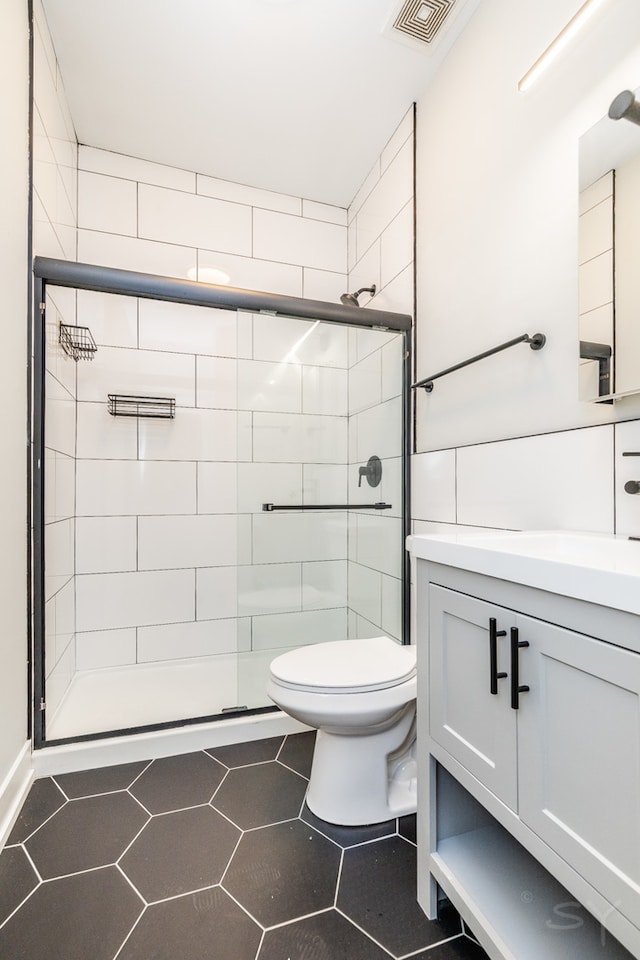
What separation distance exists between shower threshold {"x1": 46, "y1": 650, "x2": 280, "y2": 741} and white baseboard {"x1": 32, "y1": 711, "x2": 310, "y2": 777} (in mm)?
52

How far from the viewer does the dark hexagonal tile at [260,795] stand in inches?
53.6

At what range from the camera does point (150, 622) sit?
233cm

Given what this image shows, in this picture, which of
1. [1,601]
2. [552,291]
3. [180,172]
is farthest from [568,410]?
[180,172]

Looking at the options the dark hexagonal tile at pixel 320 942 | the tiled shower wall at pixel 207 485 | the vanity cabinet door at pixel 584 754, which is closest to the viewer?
the vanity cabinet door at pixel 584 754

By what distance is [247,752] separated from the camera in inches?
67.1

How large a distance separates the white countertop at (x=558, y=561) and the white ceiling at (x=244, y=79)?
5.93 ft

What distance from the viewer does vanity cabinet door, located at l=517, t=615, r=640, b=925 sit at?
0.59m

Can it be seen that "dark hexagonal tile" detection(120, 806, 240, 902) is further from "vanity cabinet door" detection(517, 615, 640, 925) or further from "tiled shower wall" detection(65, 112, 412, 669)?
"vanity cabinet door" detection(517, 615, 640, 925)

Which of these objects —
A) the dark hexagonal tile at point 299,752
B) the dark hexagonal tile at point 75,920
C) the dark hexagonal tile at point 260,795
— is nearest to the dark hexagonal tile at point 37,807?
the dark hexagonal tile at point 75,920

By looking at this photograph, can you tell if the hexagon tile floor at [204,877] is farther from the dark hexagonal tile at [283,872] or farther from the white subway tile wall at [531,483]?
the white subway tile wall at [531,483]

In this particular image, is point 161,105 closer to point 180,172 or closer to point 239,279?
point 180,172

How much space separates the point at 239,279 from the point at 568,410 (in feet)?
6.24

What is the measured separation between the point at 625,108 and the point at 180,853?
7.05ft

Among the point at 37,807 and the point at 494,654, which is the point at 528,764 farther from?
the point at 37,807
